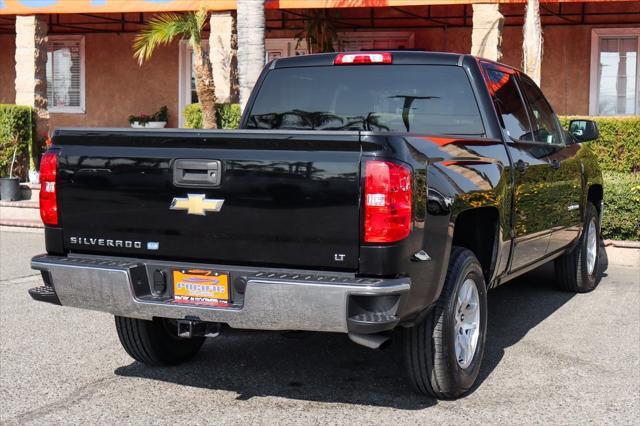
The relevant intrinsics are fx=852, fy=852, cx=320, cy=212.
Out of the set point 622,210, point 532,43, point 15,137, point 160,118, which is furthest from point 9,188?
point 622,210

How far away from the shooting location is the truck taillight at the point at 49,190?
184 inches

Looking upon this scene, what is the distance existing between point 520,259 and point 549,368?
0.77 m

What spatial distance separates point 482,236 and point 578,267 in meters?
2.83

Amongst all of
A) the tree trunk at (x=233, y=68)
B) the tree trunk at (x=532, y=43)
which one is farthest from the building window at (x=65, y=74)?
the tree trunk at (x=532, y=43)

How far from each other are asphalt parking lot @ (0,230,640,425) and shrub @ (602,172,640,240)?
3.12 meters

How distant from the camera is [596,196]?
823cm

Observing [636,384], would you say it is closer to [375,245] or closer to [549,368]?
[549,368]

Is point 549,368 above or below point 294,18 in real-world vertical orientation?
below

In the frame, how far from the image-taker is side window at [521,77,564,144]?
6473 millimetres

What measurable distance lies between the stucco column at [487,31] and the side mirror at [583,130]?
262 inches

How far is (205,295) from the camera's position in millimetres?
4328

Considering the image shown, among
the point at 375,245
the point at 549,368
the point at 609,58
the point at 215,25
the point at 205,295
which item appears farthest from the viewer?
the point at 609,58

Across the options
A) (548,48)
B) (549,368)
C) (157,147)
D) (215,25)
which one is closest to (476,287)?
(549,368)

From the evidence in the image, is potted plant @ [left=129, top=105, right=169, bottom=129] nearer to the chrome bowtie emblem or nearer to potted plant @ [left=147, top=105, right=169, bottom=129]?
potted plant @ [left=147, top=105, right=169, bottom=129]
